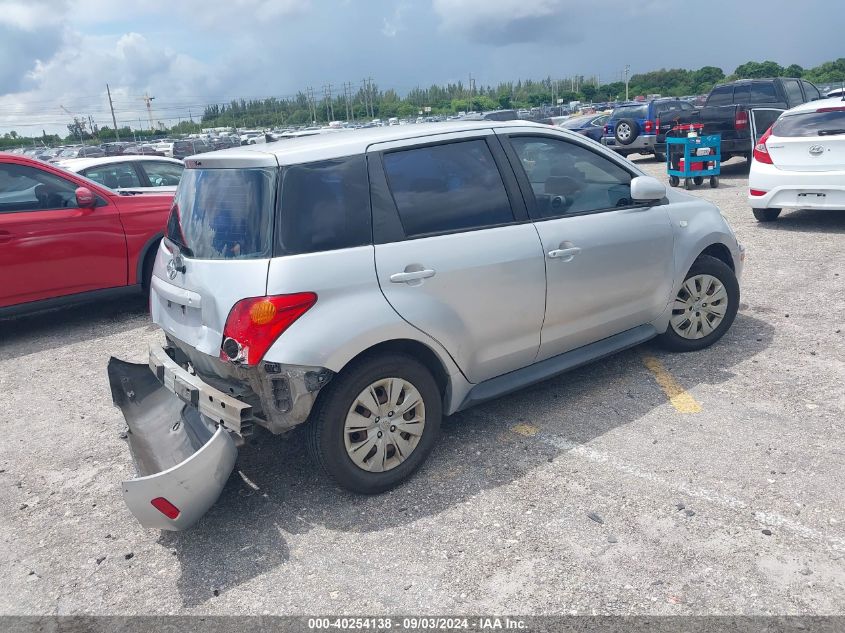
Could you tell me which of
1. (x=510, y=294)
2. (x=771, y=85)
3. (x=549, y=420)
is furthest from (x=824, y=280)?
(x=771, y=85)

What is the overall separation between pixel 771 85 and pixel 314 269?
15.7 m

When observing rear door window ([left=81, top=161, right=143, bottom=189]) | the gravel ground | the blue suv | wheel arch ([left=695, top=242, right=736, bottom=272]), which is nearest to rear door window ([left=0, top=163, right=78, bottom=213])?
rear door window ([left=81, top=161, right=143, bottom=189])

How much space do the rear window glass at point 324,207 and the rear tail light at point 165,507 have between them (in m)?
1.19

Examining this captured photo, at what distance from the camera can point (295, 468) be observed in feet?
13.0

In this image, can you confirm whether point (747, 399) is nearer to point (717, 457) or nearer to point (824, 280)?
point (717, 457)

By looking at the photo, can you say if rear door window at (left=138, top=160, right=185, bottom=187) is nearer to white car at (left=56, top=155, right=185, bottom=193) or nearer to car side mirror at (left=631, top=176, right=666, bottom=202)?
white car at (left=56, top=155, right=185, bottom=193)

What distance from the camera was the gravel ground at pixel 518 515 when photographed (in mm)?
2900

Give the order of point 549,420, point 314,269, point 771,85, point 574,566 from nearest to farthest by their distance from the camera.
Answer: point 574,566 < point 314,269 < point 549,420 < point 771,85

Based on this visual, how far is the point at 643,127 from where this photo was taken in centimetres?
1859

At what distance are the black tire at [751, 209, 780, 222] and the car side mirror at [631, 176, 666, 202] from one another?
19.3ft

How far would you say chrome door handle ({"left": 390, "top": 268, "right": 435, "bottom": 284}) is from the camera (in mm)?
3447

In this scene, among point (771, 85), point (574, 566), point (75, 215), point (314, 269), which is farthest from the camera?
point (771, 85)

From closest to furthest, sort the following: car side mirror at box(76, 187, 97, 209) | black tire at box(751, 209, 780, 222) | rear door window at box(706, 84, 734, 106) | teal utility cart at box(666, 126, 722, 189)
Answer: car side mirror at box(76, 187, 97, 209), black tire at box(751, 209, 780, 222), teal utility cart at box(666, 126, 722, 189), rear door window at box(706, 84, 734, 106)

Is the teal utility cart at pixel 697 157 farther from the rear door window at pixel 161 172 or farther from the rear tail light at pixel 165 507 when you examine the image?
the rear tail light at pixel 165 507
